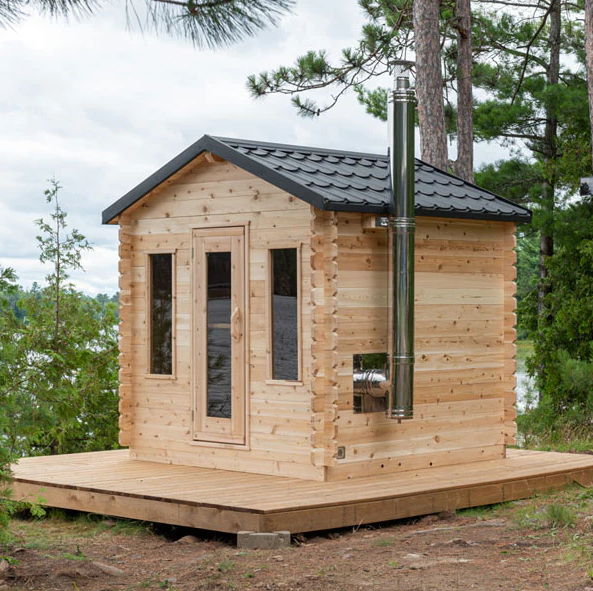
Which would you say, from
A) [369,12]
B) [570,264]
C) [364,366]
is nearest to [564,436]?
[570,264]

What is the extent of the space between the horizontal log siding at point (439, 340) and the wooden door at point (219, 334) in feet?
3.29

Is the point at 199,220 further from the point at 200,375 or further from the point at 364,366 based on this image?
the point at 364,366

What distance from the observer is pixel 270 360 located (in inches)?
322

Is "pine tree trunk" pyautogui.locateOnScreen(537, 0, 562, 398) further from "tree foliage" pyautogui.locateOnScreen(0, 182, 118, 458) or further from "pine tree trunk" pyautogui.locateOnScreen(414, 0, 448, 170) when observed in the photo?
"tree foliage" pyautogui.locateOnScreen(0, 182, 118, 458)

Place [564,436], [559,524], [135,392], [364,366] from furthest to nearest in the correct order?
[564,436], [135,392], [364,366], [559,524]

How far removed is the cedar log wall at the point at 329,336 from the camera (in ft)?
25.7

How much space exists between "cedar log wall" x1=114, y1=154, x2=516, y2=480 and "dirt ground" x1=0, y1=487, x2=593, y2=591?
92 cm

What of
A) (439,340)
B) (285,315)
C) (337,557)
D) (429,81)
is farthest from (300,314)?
(429,81)

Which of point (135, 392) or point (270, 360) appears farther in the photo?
point (135, 392)

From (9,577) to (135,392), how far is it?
369cm

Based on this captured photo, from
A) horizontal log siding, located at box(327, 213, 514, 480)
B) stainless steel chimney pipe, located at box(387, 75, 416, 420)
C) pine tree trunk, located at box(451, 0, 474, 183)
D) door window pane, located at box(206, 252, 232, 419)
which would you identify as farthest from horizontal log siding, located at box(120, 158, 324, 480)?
pine tree trunk, located at box(451, 0, 474, 183)

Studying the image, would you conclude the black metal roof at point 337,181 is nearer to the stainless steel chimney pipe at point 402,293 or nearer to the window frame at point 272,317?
the stainless steel chimney pipe at point 402,293

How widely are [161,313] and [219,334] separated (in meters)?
0.79

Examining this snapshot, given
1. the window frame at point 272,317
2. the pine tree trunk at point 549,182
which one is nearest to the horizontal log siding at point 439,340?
the window frame at point 272,317
